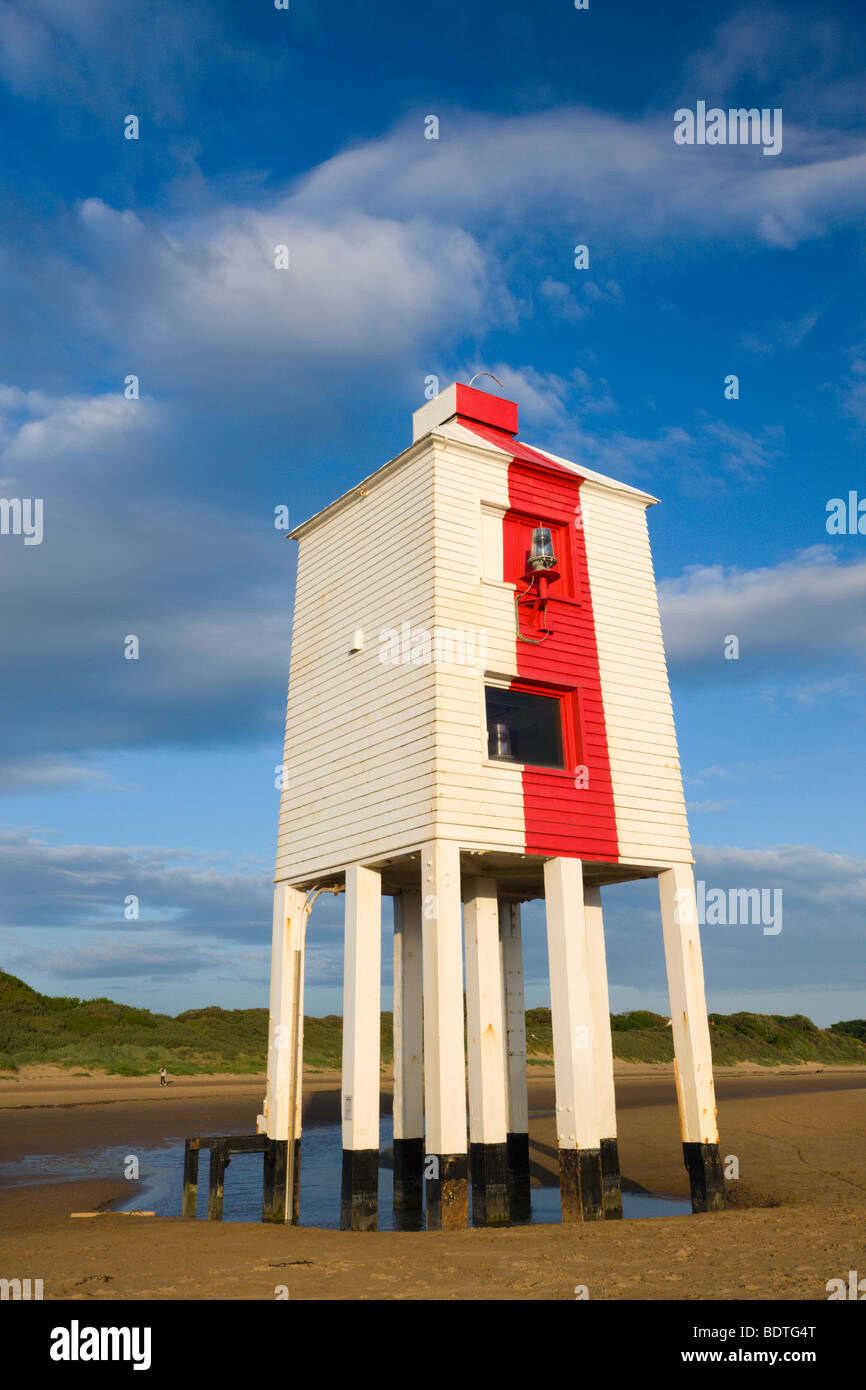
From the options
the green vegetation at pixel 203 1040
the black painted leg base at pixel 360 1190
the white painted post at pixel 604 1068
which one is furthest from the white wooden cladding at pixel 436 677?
the green vegetation at pixel 203 1040

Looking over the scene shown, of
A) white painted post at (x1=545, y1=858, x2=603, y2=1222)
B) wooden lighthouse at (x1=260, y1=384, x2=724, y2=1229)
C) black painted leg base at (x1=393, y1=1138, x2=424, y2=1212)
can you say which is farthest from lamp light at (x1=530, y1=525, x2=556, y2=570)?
black painted leg base at (x1=393, y1=1138, x2=424, y2=1212)

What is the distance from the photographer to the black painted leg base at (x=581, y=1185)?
14391 mm

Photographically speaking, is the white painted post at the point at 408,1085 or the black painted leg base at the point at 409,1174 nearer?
the white painted post at the point at 408,1085

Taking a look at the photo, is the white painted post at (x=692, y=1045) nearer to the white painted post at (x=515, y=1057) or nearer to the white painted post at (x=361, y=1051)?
the white painted post at (x=515, y=1057)

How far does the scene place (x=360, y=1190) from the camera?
1491cm

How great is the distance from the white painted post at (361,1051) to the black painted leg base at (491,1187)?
158 cm

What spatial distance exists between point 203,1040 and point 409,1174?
42.2 meters

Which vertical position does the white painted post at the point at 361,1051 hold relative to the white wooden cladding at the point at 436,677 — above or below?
below

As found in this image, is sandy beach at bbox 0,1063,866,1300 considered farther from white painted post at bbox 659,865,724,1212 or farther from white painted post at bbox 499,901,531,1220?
white painted post at bbox 499,901,531,1220

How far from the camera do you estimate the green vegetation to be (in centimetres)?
4925
